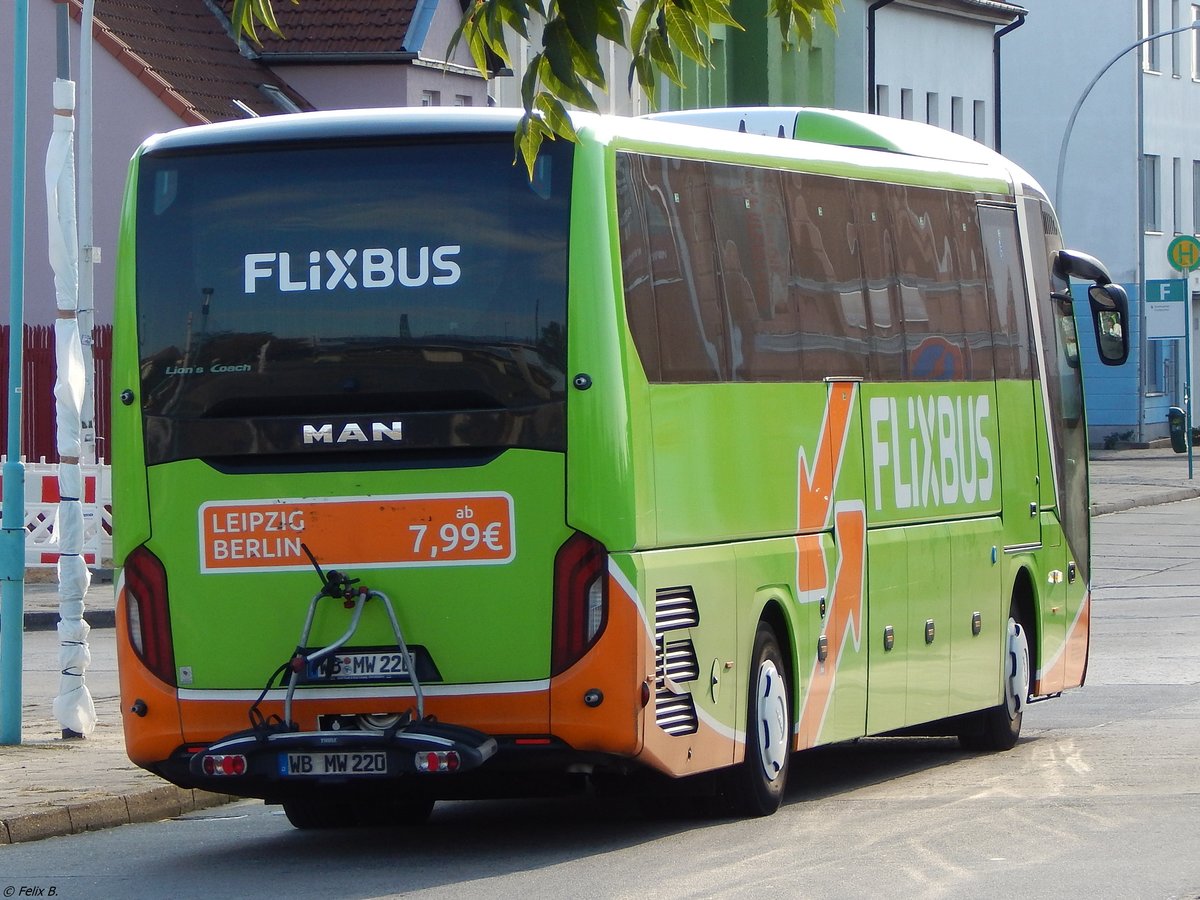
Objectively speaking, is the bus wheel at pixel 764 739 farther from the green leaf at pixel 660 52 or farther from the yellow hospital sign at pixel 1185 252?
the yellow hospital sign at pixel 1185 252

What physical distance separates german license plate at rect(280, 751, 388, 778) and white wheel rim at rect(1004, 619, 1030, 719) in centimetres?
547

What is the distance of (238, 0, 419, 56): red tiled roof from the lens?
37.7 metres

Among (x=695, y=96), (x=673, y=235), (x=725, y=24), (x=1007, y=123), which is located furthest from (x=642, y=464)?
(x=1007, y=123)

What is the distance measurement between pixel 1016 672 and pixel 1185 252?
31.7 meters

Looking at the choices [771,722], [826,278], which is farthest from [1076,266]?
[771,722]

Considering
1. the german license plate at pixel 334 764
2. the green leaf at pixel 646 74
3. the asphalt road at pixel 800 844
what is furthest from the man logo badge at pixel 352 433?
the green leaf at pixel 646 74

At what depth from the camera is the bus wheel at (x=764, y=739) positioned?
10898mm

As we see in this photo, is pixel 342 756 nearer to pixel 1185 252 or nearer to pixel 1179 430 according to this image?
pixel 1179 430

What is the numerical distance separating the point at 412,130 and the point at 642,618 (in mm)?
2171

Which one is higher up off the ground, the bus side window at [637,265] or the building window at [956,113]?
the building window at [956,113]

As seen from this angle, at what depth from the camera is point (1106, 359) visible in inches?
642

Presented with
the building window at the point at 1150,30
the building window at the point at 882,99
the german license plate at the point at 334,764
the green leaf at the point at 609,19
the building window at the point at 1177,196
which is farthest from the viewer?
the building window at the point at 1177,196

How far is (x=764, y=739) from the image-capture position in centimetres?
1103

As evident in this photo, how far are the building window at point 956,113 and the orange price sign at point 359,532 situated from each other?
4901 cm
